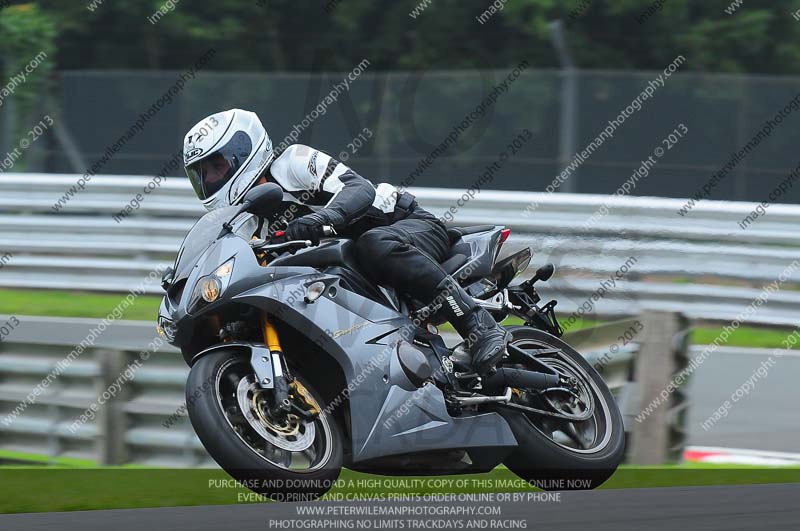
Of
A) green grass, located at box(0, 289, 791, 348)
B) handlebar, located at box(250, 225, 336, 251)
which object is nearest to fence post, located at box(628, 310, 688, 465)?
handlebar, located at box(250, 225, 336, 251)

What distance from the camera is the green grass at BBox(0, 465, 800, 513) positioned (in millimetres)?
5828

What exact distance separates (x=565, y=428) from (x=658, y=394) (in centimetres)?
138

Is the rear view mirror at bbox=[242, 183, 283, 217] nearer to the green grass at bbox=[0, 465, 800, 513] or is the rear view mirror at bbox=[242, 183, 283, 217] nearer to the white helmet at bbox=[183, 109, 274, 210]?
the white helmet at bbox=[183, 109, 274, 210]

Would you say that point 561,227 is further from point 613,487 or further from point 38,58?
point 38,58

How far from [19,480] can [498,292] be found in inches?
97.0

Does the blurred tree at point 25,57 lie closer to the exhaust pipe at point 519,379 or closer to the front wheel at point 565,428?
the front wheel at point 565,428

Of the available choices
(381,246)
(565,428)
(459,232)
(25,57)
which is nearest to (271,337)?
(381,246)

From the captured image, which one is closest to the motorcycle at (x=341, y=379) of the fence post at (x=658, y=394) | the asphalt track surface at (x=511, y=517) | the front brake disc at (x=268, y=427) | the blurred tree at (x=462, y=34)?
the front brake disc at (x=268, y=427)

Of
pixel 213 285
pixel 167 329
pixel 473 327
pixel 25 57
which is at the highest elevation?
pixel 213 285

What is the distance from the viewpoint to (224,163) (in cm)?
602

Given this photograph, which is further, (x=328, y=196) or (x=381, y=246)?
(x=328, y=196)

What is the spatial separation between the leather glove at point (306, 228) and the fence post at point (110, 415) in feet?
7.26

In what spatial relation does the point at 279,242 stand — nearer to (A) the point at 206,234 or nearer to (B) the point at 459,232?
(A) the point at 206,234

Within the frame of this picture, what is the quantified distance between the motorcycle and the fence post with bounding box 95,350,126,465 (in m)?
1.70
